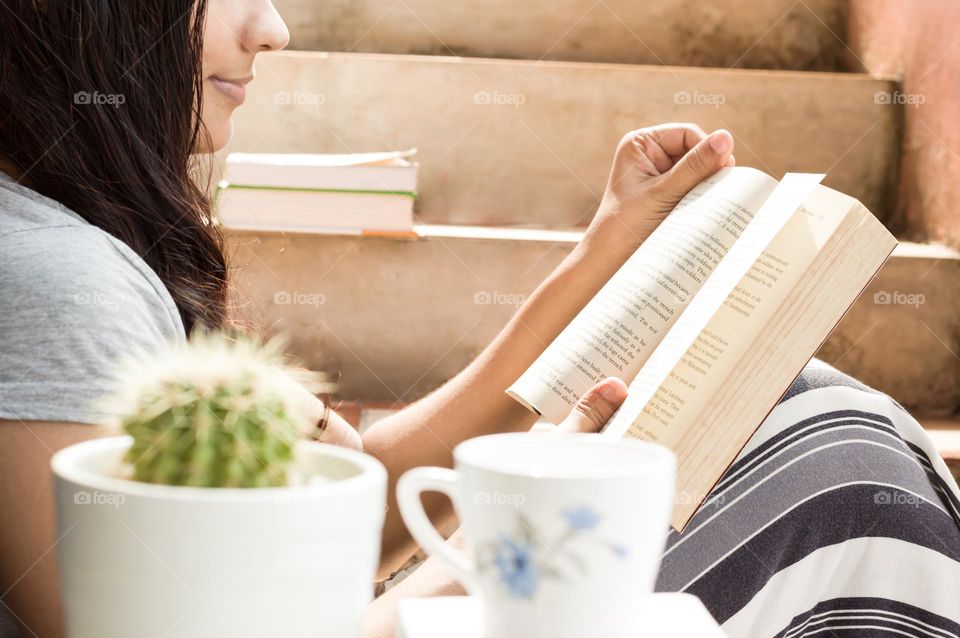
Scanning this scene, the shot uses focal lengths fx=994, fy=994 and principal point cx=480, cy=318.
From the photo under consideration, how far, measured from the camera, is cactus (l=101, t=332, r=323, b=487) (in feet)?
1.02

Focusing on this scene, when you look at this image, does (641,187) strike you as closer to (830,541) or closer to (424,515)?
(830,541)

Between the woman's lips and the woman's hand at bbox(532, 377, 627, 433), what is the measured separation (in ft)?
1.48

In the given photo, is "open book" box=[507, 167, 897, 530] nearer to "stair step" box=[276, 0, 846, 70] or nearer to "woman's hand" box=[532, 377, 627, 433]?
"woman's hand" box=[532, 377, 627, 433]

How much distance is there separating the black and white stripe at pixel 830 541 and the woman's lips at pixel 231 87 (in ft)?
1.78

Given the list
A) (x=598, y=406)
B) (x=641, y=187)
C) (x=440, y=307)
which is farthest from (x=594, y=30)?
(x=598, y=406)

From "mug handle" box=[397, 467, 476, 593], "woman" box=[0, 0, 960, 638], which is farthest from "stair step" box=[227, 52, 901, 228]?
A: "mug handle" box=[397, 467, 476, 593]

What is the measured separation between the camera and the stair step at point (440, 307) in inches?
64.4

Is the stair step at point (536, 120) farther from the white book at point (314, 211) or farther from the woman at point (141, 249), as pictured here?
the woman at point (141, 249)

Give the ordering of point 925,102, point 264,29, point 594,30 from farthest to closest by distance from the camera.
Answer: point 594,30, point 925,102, point 264,29

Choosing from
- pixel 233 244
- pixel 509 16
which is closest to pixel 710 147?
pixel 233 244

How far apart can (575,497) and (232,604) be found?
112 mm

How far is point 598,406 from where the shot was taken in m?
0.58

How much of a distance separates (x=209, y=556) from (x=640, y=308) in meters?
0.44

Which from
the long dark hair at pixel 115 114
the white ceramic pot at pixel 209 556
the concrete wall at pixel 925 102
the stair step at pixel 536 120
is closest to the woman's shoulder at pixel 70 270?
the long dark hair at pixel 115 114
